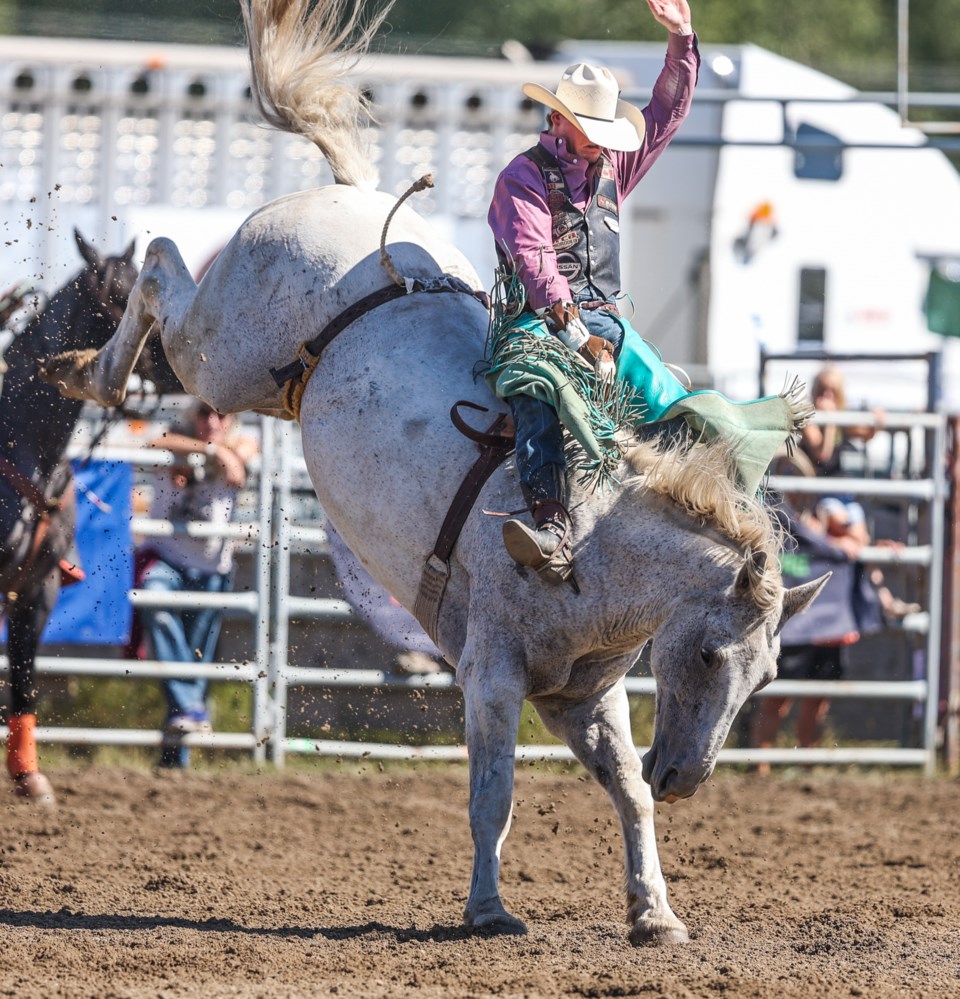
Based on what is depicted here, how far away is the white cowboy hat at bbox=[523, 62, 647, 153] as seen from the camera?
15.4 ft

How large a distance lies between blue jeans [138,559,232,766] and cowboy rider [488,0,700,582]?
3.78 m

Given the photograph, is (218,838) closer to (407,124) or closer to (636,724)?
(636,724)

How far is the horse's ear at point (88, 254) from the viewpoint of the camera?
637 centimetres

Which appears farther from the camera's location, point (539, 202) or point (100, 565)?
point (100, 565)

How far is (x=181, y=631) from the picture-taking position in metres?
8.02

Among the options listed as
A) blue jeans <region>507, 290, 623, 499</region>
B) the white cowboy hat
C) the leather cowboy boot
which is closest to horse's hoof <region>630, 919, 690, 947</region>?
the leather cowboy boot

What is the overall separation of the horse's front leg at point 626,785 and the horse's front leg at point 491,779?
0.34 metres

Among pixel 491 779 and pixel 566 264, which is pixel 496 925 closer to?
pixel 491 779

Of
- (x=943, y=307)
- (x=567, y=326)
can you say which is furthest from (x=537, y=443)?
(x=943, y=307)

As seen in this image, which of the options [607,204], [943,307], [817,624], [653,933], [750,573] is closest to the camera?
[750,573]

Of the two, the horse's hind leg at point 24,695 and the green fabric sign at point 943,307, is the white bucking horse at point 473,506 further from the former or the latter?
the green fabric sign at point 943,307

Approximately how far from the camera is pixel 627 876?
4.58m

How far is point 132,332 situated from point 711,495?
2563 mm

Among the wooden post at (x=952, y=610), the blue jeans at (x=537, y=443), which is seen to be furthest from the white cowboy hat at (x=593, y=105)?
the wooden post at (x=952, y=610)
